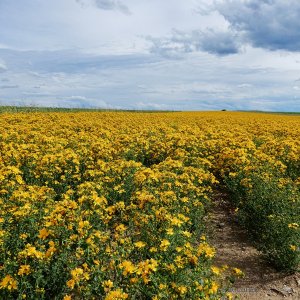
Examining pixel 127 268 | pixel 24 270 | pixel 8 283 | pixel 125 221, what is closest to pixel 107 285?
pixel 127 268

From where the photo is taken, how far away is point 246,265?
706 centimetres

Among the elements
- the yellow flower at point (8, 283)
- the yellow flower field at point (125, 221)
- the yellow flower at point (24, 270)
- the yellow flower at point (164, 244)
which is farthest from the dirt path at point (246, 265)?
the yellow flower at point (8, 283)

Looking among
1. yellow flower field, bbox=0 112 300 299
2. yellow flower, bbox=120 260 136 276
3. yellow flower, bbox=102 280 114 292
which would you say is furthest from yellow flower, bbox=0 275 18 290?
yellow flower, bbox=120 260 136 276

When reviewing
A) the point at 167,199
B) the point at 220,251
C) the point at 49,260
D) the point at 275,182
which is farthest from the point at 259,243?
the point at 49,260

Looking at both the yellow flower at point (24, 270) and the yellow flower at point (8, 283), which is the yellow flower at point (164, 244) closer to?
the yellow flower at point (24, 270)

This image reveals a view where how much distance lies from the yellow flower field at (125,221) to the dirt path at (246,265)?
26cm

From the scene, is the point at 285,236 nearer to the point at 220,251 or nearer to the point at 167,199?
the point at 220,251

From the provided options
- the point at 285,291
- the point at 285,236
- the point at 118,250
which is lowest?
the point at 285,291

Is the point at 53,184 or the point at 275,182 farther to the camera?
the point at 53,184

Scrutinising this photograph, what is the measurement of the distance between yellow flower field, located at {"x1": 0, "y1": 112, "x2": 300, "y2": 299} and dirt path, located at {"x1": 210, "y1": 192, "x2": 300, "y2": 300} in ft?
0.84

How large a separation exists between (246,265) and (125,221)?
94.2 inches

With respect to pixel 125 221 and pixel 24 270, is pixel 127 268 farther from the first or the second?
pixel 125 221

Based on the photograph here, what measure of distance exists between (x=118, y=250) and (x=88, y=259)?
390 mm

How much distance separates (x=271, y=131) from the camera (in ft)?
60.6
